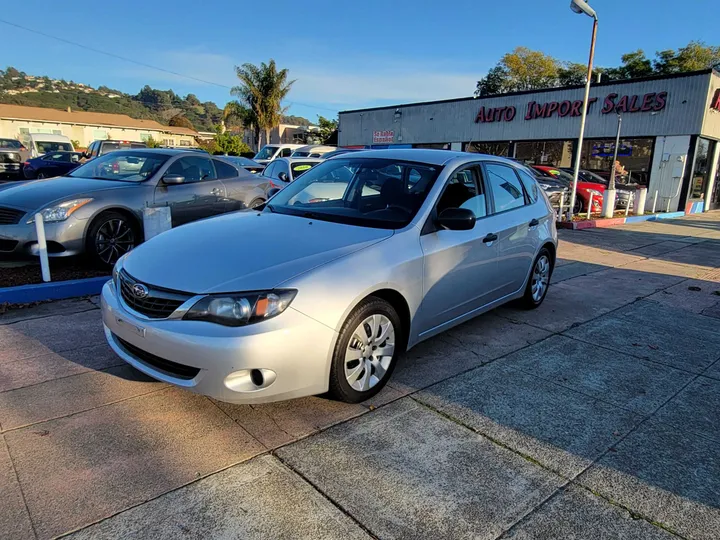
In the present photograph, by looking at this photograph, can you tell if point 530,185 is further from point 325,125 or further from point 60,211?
point 325,125

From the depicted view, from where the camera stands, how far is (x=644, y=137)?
21172 mm

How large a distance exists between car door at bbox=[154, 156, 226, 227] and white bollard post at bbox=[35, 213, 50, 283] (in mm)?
1498

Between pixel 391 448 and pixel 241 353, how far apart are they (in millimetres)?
1016

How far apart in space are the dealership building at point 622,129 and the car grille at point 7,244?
20.5m

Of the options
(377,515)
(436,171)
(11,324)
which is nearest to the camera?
(377,515)

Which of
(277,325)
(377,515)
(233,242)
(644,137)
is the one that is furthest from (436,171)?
(644,137)

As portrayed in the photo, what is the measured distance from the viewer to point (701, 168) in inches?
836

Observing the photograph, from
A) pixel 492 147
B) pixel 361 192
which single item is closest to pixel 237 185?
pixel 361 192

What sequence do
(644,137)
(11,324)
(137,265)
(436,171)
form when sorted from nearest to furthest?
(137,265)
(436,171)
(11,324)
(644,137)

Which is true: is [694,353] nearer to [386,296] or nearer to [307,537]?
[386,296]

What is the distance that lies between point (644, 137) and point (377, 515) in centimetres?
2352

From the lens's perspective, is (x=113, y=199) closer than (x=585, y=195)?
Yes

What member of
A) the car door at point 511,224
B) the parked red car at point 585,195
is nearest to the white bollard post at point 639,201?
the parked red car at point 585,195

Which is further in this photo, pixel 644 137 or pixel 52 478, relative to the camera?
pixel 644 137
